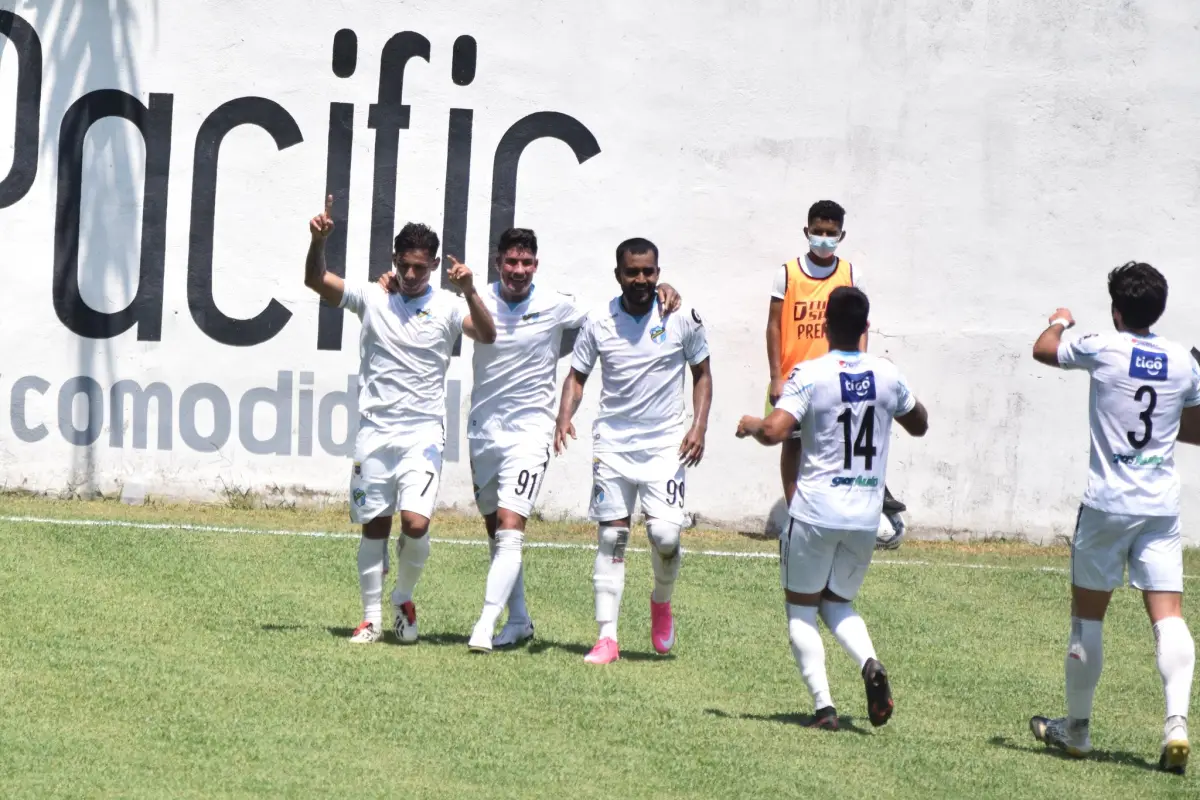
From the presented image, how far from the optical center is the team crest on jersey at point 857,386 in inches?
286

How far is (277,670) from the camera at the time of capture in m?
7.98

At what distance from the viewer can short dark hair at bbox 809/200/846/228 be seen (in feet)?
40.6

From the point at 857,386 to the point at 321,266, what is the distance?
297 cm

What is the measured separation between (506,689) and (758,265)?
6477 millimetres

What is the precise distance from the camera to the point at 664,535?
891 cm


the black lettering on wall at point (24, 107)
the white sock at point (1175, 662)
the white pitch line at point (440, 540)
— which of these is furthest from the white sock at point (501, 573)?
the black lettering on wall at point (24, 107)

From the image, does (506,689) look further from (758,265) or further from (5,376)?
(5,376)

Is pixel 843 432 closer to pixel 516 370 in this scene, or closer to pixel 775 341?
pixel 516 370

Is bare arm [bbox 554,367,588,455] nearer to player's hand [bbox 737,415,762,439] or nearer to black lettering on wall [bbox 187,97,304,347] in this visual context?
player's hand [bbox 737,415,762,439]

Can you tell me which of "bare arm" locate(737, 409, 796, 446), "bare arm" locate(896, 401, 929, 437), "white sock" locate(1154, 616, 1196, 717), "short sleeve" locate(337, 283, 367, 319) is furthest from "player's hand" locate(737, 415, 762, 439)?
"short sleeve" locate(337, 283, 367, 319)

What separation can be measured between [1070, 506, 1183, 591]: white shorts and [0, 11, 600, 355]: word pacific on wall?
714 centimetres

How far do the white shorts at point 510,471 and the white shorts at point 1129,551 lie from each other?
2.92m

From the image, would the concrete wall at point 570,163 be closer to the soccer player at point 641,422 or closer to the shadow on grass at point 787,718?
the soccer player at point 641,422

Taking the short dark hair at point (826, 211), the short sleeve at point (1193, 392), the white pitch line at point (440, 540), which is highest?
the short dark hair at point (826, 211)
